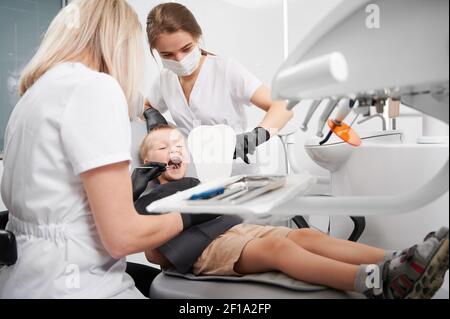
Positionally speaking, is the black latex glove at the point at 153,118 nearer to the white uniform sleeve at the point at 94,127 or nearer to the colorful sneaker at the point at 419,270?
the white uniform sleeve at the point at 94,127

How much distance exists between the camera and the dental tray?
21.4 inches

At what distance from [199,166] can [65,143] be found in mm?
535

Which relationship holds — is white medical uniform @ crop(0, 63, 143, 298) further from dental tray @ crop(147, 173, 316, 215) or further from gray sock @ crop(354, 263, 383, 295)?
gray sock @ crop(354, 263, 383, 295)

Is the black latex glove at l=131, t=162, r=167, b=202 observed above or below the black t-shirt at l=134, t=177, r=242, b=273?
above

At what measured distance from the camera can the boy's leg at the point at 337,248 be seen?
0.87 metres

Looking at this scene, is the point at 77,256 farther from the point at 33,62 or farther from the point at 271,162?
the point at 271,162

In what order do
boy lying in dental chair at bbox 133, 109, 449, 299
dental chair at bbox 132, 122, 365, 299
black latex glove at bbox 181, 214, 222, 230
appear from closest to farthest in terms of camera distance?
1. boy lying in dental chair at bbox 133, 109, 449, 299
2. dental chair at bbox 132, 122, 365, 299
3. black latex glove at bbox 181, 214, 222, 230

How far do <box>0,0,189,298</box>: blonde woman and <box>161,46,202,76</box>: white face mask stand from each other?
270mm

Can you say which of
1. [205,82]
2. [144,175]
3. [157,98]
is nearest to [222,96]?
[205,82]

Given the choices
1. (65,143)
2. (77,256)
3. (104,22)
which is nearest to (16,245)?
(77,256)

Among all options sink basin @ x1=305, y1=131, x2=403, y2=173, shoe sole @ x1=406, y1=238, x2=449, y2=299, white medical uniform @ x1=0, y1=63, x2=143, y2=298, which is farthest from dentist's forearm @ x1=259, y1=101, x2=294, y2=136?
shoe sole @ x1=406, y1=238, x2=449, y2=299

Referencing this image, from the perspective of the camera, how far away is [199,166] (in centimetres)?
122

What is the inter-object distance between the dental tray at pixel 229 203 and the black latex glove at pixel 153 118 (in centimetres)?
52

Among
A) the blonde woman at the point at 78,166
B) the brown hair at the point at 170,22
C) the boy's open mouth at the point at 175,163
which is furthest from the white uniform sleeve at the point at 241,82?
the blonde woman at the point at 78,166
